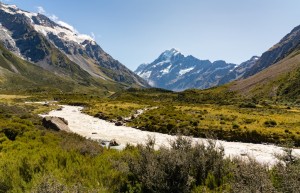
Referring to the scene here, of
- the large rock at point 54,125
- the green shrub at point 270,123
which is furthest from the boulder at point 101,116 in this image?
the green shrub at point 270,123

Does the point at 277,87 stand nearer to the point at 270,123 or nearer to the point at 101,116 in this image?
the point at 270,123

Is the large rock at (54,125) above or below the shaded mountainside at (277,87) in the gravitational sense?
below

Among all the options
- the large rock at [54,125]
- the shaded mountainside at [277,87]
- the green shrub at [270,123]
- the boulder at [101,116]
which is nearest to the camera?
the large rock at [54,125]

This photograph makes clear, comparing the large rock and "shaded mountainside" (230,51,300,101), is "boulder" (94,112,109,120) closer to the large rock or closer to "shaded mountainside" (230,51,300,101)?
the large rock

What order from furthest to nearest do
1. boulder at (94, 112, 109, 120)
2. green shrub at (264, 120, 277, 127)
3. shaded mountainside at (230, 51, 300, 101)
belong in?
shaded mountainside at (230, 51, 300, 101) < boulder at (94, 112, 109, 120) < green shrub at (264, 120, 277, 127)

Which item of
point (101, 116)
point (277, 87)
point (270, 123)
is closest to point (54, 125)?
point (101, 116)

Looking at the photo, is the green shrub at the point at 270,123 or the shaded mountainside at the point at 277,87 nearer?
the green shrub at the point at 270,123

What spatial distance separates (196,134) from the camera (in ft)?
123

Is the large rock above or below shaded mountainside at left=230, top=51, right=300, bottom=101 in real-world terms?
below

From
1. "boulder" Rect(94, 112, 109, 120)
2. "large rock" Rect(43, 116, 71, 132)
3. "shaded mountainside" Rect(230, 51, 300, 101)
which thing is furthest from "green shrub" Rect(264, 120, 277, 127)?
"shaded mountainside" Rect(230, 51, 300, 101)

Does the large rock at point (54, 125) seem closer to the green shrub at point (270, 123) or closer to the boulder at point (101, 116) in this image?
the boulder at point (101, 116)

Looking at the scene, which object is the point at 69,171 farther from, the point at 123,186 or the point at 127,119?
the point at 127,119

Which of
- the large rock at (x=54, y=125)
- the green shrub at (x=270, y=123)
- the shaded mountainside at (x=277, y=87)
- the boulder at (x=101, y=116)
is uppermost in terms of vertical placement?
the shaded mountainside at (x=277, y=87)

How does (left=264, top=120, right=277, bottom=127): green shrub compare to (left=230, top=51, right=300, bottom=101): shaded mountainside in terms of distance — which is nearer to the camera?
(left=264, top=120, right=277, bottom=127): green shrub
